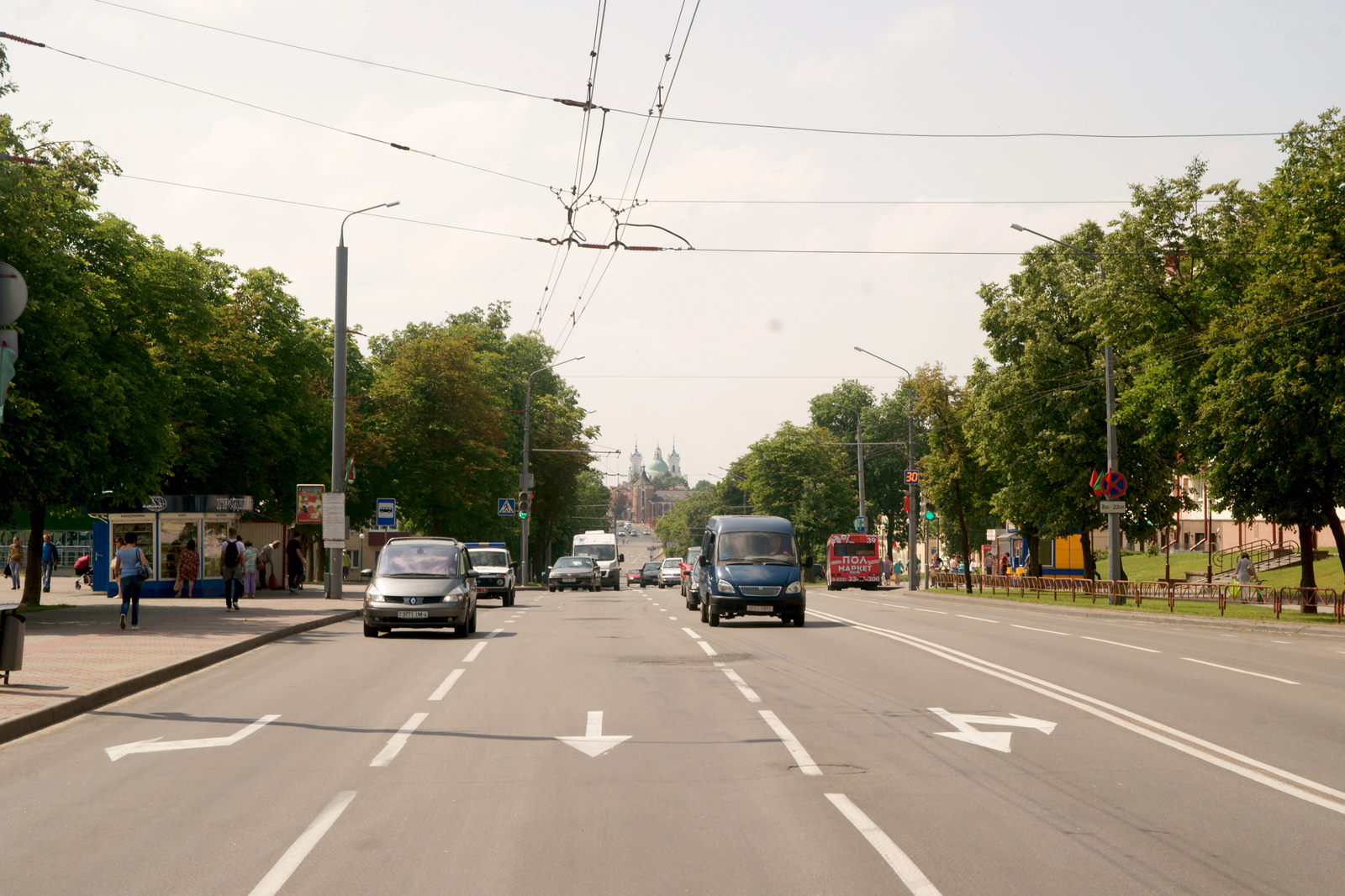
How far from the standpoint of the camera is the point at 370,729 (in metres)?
11.0

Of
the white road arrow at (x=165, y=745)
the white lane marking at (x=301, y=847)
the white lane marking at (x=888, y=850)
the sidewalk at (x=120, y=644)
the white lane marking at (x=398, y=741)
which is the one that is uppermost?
the sidewalk at (x=120, y=644)

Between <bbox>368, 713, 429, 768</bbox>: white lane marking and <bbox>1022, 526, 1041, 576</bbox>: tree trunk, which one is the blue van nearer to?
<bbox>368, 713, 429, 768</bbox>: white lane marking

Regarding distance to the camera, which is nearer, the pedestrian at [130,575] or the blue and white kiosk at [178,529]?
the pedestrian at [130,575]

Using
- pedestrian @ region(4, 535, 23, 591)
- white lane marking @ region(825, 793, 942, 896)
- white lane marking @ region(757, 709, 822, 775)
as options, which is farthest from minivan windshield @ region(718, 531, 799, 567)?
pedestrian @ region(4, 535, 23, 591)

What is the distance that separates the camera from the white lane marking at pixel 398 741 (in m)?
9.36

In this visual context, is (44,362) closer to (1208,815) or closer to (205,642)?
(205,642)

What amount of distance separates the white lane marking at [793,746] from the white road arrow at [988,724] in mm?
1273

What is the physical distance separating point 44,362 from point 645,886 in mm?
22136

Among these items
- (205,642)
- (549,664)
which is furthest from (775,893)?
(205,642)

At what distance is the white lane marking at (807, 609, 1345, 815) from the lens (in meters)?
8.23

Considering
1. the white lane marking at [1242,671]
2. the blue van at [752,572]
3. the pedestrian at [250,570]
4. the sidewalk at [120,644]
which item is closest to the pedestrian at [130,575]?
the sidewalk at [120,644]

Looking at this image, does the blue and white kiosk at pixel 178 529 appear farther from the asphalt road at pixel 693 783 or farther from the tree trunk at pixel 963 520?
the tree trunk at pixel 963 520

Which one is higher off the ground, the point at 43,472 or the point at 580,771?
the point at 43,472

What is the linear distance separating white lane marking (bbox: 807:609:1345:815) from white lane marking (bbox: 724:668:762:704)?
3037 mm
